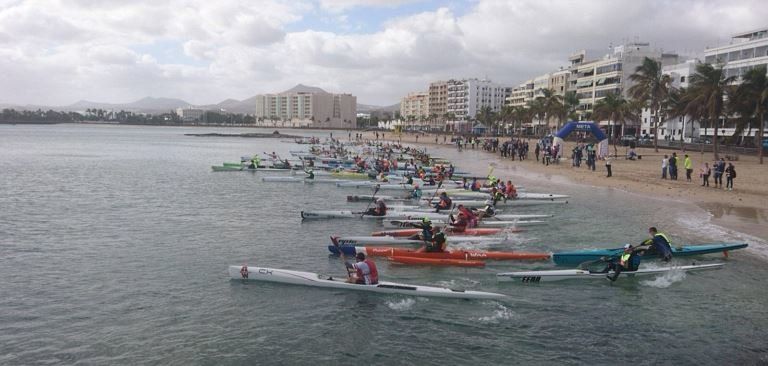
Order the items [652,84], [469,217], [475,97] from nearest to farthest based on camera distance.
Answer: [469,217], [652,84], [475,97]

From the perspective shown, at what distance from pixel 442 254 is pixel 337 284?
463 cm

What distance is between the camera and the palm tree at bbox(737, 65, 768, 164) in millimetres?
47294

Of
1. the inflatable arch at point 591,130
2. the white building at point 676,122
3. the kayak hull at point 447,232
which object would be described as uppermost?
the white building at point 676,122

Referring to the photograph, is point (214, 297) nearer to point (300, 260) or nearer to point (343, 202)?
point (300, 260)

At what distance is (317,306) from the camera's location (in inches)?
618

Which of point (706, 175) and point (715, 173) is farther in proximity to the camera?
point (706, 175)

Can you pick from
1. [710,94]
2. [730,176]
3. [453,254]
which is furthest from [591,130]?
[453,254]

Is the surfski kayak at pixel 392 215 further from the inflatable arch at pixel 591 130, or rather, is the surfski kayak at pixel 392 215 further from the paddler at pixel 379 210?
the inflatable arch at pixel 591 130

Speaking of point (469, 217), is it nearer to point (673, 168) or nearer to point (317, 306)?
point (317, 306)

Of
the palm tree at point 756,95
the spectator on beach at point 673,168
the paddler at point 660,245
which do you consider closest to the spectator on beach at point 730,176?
the spectator on beach at point 673,168

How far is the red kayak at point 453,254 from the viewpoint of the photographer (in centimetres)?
1981

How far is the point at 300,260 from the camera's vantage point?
67.2 feet

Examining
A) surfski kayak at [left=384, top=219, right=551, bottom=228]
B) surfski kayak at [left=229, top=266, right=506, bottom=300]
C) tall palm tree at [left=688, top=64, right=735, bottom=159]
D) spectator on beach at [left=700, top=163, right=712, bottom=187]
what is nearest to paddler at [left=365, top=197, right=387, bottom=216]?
surfski kayak at [left=384, top=219, right=551, bottom=228]

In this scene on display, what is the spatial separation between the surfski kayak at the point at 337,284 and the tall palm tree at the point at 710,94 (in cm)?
→ 4548
